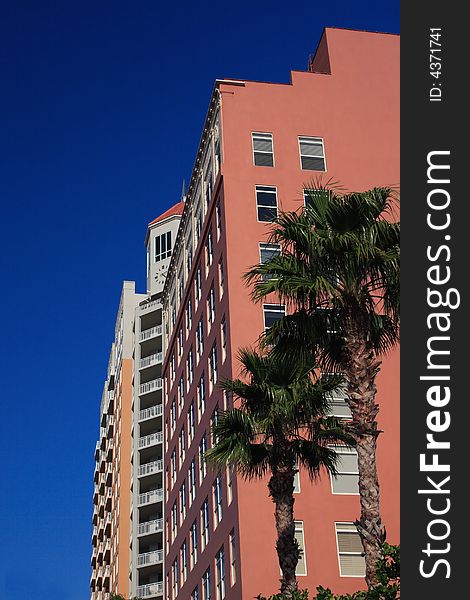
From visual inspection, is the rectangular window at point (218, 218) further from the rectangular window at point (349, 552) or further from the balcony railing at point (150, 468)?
the balcony railing at point (150, 468)

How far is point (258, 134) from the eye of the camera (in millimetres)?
50656

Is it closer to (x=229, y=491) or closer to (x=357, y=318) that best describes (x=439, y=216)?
(x=357, y=318)

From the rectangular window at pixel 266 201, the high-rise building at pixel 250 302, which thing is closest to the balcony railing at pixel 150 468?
the high-rise building at pixel 250 302

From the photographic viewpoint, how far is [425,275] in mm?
13016

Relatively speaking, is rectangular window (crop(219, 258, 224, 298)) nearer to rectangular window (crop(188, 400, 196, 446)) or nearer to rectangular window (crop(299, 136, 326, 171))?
rectangular window (crop(299, 136, 326, 171))

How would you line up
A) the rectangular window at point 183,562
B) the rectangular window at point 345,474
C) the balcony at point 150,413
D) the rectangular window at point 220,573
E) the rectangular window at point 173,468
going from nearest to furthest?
the rectangular window at point 345,474 < the rectangular window at point 220,573 < the rectangular window at point 183,562 < the rectangular window at point 173,468 < the balcony at point 150,413

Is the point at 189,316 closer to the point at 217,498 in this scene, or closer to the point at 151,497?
the point at 217,498

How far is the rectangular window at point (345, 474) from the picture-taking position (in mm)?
42406

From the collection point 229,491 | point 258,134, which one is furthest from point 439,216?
point 258,134

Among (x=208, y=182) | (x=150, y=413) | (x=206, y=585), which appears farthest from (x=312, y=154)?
(x=150, y=413)

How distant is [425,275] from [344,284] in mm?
11737

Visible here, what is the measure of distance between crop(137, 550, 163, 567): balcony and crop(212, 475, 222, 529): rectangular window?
29415 mm

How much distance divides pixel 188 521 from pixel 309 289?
32309 mm

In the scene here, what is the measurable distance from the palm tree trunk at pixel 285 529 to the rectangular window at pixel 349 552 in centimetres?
1449
